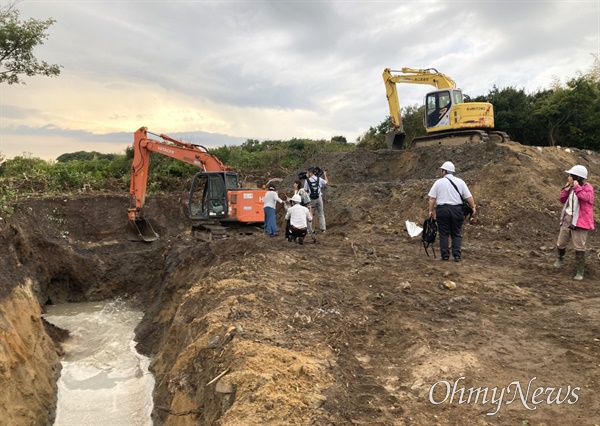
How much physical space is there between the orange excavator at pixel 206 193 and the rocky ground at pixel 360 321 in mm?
2340

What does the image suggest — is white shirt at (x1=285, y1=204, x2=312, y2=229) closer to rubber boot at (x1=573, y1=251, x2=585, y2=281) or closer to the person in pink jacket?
the person in pink jacket

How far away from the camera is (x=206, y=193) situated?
46.0 ft

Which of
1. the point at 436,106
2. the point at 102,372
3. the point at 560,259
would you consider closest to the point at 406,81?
the point at 436,106

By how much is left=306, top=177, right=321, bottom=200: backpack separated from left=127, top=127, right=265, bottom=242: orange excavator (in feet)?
9.81

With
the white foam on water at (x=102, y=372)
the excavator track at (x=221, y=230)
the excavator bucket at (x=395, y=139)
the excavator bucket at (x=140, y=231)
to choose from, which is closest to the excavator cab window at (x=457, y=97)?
the excavator bucket at (x=395, y=139)

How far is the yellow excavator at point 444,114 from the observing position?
16.6 metres

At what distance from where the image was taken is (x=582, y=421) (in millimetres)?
3305

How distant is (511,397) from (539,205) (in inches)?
386

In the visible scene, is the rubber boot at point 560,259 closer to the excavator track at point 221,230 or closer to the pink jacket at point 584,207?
the pink jacket at point 584,207

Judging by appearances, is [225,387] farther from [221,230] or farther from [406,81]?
[406,81]

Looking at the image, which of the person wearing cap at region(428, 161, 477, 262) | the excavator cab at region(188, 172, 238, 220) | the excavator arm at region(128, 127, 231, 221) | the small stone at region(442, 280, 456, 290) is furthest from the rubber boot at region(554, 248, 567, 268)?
the excavator arm at region(128, 127, 231, 221)

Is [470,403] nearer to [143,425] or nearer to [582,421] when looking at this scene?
[582,421]

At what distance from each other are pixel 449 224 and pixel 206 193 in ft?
27.3

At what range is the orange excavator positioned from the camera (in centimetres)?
1376
